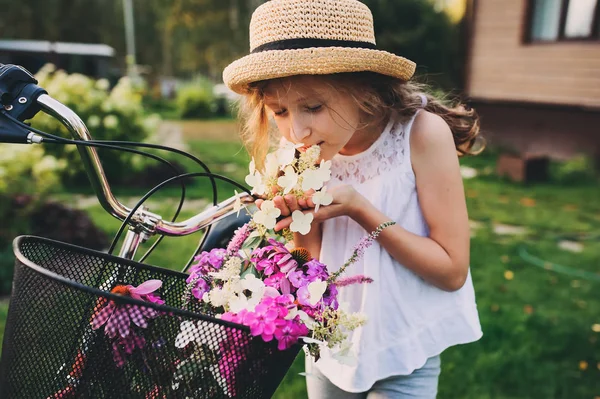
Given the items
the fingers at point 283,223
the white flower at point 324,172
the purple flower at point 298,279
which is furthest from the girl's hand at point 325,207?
the purple flower at point 298,279

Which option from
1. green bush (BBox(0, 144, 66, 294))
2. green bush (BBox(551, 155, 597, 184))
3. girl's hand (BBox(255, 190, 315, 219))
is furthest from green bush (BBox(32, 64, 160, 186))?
girl's hand (BBox(255, 190, 315, 219))

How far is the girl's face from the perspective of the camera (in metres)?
1.53

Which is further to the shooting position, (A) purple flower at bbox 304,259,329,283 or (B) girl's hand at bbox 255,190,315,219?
(B) girl's hand at bbox 255,190,315,219

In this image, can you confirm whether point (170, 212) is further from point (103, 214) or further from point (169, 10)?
point (169, 10)

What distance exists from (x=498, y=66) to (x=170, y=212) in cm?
720

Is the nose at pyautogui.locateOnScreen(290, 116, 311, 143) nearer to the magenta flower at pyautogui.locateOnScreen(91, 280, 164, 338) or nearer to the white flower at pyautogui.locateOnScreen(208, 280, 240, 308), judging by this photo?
the white flower at pyautogui.locateOnScreen(208, 280, 240, 308)

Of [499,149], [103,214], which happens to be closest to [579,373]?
[103,214]

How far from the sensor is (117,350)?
1064 mm

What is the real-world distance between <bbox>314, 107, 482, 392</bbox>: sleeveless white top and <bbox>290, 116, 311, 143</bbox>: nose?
0.32 m

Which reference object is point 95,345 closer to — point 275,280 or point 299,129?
point 275,280

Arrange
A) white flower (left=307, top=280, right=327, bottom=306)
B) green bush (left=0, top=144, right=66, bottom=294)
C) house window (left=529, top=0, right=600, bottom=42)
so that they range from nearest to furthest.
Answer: white flower (left=307, top=280, right=327, bottom=306), green bush (left=0, top=144, right=66, bottom=294), house window (left=529, top=0, right=600, bottom=42)

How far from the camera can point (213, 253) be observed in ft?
4.22

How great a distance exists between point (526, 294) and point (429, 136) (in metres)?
3.15

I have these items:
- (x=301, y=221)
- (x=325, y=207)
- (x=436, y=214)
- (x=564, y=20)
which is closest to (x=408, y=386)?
(x=436, y=214)
